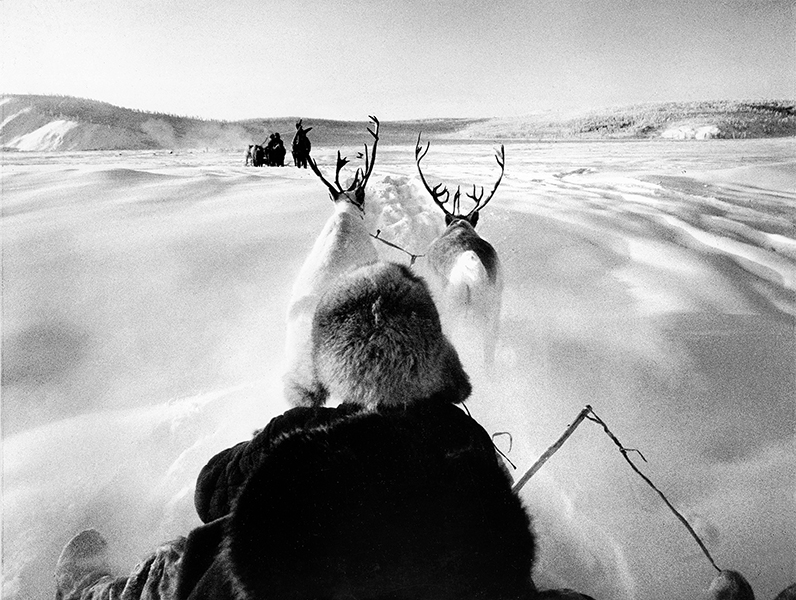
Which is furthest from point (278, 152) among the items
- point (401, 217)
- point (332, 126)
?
point (401, 217)

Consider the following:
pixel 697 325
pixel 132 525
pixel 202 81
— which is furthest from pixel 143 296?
pixel 697 325

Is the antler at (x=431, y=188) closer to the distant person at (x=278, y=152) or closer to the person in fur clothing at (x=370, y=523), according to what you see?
the distant person at (x=278, y=152)

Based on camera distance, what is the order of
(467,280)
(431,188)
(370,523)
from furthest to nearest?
(431,188)
(467,280)
(370,523)

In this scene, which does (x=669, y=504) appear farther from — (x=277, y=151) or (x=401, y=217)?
(x=277, y=151)

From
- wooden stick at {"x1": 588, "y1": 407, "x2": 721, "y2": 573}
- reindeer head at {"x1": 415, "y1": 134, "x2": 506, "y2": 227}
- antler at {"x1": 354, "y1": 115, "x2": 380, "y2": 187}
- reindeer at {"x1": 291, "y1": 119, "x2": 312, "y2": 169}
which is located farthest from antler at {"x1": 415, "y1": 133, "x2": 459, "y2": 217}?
wooden stick at {"x1": 588, "y1": 407, "x2": 721, "y2": 573}

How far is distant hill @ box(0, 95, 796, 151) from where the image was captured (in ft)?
3.96

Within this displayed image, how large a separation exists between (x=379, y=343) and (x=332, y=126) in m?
0.91

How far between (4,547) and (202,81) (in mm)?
1125

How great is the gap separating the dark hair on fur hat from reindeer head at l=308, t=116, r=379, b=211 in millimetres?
662

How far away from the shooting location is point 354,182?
1383mm

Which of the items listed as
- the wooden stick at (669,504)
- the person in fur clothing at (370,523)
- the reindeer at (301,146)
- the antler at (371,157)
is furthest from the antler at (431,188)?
the person in fur clothing at (370,523)

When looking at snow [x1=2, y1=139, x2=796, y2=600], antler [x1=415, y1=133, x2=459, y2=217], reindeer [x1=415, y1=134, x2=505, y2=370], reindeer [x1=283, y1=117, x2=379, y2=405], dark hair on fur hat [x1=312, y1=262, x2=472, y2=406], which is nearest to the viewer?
dark hair on fur hat [x1=312, y1=262, x2=472, y2=406]

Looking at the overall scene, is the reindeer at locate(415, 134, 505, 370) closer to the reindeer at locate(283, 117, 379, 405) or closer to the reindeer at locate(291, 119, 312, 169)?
the reindeer at locate(283, 117, 379, 405)

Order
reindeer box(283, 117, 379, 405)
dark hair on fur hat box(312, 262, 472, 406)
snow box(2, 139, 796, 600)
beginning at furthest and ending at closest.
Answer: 1. reindeer box(283, 117, 379, 405)
2. snow box(2, 139, 796, 600)
3. dark hair on fur hat box(312, 262, 472, 406)
